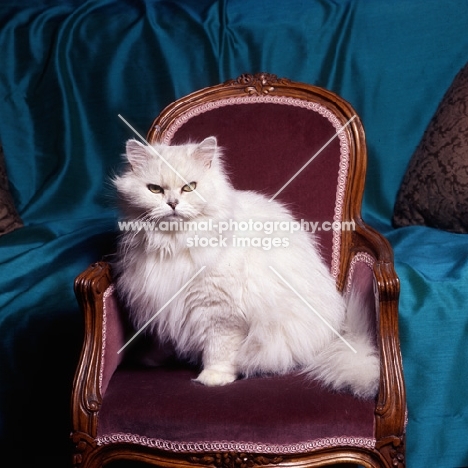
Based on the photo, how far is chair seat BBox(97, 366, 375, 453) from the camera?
120 cm

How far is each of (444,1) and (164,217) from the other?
4.65 ft

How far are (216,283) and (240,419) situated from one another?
0.31m

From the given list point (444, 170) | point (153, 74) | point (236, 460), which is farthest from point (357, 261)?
point (153, 74)

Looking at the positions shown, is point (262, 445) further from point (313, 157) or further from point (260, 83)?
point (260, 83)

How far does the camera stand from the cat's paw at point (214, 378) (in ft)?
4.34

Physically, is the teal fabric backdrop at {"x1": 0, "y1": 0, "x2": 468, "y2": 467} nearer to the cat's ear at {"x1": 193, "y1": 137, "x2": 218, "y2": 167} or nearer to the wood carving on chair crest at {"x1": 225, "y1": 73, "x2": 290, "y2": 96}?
the wood carving on chair crest at {"x1": 225, "y1": 73, "x2": 290, "y2": 96}

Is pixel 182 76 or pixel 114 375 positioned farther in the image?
pixel 182 76

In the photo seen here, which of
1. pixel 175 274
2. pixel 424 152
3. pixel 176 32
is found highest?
pixel 176 32

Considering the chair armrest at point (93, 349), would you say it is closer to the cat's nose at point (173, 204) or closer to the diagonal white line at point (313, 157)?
the cat's nose at point (173, 204)

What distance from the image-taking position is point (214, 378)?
1.33m

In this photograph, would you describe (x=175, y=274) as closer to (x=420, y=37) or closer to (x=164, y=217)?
(x=164, y=217)

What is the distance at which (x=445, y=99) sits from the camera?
2.01 meters

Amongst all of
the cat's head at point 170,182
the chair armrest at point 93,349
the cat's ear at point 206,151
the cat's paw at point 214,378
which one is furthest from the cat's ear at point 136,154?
the cat's paw at point 214,378

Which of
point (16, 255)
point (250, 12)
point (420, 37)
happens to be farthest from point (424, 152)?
point (16, 255)
